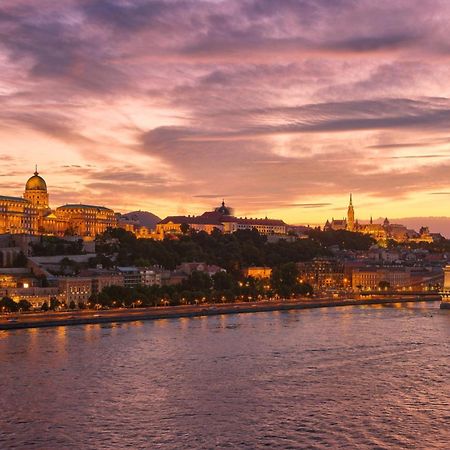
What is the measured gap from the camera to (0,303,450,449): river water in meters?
12.3

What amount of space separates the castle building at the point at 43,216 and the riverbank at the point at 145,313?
17.6 meters

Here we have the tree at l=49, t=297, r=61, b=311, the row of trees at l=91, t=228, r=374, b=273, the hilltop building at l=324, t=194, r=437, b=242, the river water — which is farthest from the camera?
the hilltop building at l=324, t=194, r=437, b=242

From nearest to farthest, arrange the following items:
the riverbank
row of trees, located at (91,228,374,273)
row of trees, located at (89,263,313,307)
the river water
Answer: the river water < the riverbank < row of trees, located at (89,263,313,307) < row of trees, located at (91,228,374,273)

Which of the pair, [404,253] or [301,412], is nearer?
[301,412]

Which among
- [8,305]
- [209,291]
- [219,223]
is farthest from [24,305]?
[219,223]

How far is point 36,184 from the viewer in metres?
55.9

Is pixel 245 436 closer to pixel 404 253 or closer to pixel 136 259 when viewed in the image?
pixel 136 259

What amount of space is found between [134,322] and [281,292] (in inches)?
595

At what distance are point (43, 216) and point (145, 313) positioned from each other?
2341 cm

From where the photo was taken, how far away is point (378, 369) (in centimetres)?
1795

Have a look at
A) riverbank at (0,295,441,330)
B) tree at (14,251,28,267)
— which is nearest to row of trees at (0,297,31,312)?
riverbank at (0,295,441,330)

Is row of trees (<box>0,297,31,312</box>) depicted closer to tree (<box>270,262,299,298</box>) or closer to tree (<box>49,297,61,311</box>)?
tree (<box>49,297,61,311</box>)

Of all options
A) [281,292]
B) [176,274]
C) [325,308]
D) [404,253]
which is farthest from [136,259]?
[404,253]

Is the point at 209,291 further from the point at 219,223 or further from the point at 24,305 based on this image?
the point at 219,223
